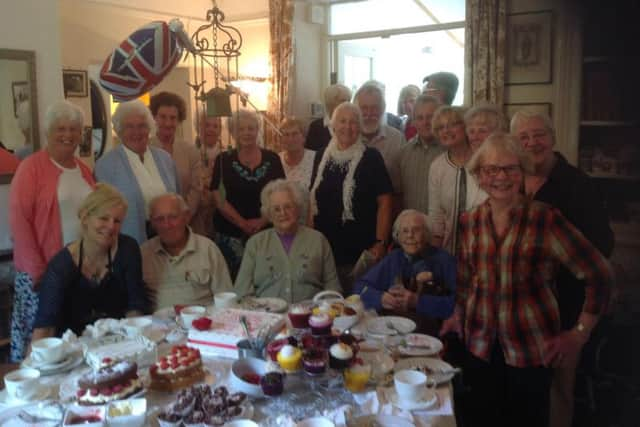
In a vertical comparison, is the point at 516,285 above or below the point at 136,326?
above

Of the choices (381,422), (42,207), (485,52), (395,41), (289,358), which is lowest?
(381,422)

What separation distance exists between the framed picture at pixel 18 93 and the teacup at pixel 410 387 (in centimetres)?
306

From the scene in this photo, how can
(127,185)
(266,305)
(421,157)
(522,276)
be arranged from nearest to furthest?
(522,276), (266,305), (127,185), (421,157)

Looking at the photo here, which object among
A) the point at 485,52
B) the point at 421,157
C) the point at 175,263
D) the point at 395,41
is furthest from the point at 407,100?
the point at 175,263

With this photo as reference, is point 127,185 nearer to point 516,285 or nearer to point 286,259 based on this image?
point 286,259

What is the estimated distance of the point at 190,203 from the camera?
3037mm

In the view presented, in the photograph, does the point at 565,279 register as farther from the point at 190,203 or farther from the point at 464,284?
→ the point at 190,203

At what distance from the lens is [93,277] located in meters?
2.04

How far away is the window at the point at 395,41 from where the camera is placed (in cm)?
472

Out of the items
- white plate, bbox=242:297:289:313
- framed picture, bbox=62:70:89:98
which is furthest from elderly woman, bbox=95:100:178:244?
framed picture, bbox=62:70:89:98

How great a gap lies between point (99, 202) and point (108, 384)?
0.91 meters

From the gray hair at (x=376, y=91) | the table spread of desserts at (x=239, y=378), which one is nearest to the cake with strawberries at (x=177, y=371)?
the table spread of desserts at (x=239, y=378)

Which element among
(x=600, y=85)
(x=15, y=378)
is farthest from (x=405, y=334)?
(x=600, y=85)

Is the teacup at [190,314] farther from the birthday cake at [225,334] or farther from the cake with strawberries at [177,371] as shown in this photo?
the cake with strawberries at [177,371]
